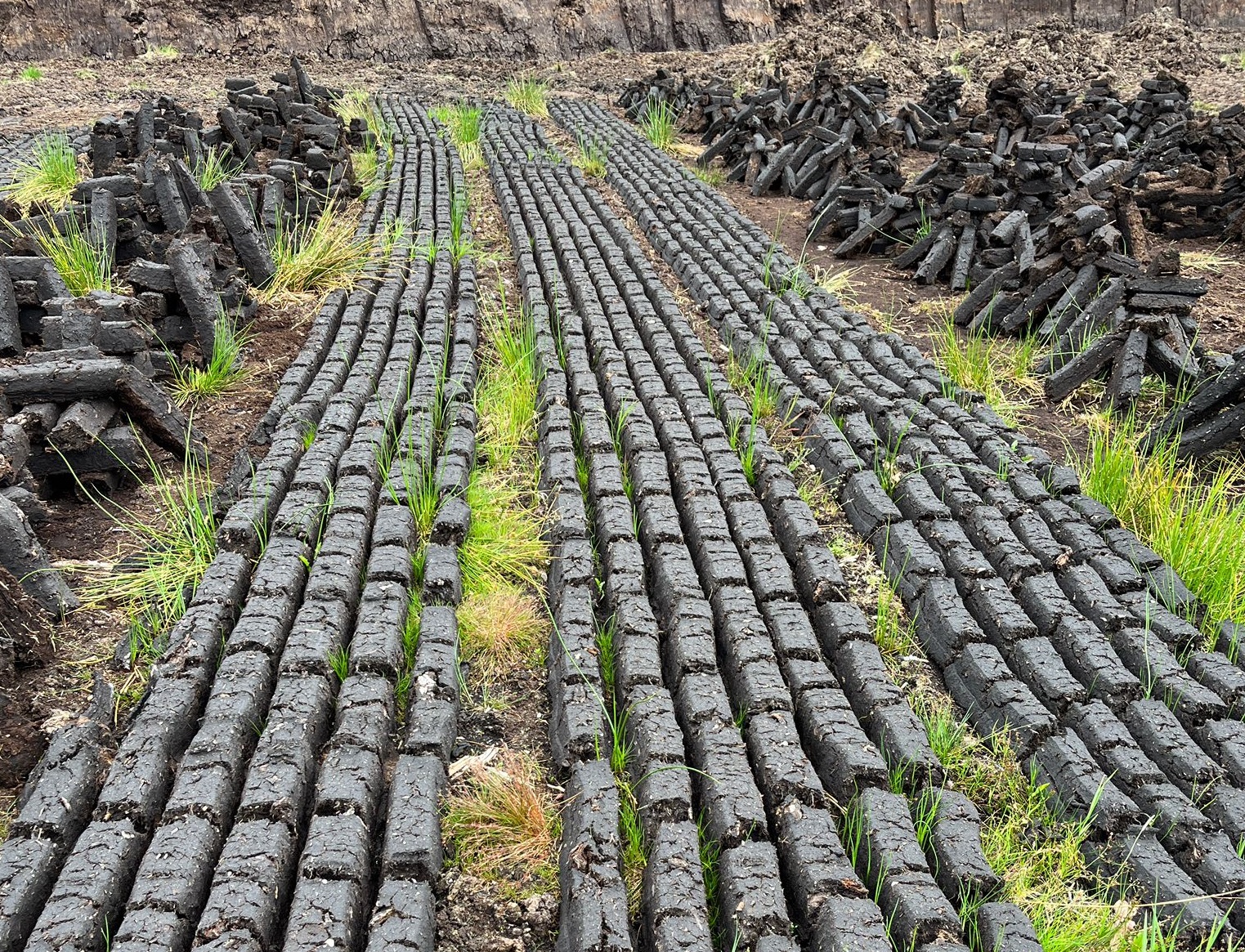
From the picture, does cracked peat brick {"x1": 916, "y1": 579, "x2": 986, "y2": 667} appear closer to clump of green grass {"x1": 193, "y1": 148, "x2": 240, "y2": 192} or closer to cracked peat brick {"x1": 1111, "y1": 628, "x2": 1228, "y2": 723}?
cracked peat brick {"x1": 1111, "y1": 628, "x2": 1228, "y2": 723}

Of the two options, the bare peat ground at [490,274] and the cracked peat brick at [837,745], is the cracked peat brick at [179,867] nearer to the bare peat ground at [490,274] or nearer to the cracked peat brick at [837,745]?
the bare peat ground at [490,274]

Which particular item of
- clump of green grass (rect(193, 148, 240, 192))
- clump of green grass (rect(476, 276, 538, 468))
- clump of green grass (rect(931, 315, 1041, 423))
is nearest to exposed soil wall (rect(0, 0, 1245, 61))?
clump of green grass (rect(193, 148, 240, 192))

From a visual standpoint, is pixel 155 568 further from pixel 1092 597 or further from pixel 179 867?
pixel 1092 597

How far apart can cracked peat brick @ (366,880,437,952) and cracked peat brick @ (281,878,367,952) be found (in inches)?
2.0

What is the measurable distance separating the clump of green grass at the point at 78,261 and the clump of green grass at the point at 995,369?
16.2 ft

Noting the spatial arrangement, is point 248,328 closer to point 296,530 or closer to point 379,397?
point 379,397

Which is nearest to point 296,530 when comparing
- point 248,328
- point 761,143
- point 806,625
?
point 806,625

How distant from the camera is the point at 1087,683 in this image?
10.6ft

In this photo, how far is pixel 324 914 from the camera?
2.30 metres

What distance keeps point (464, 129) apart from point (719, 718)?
9784 millimetres

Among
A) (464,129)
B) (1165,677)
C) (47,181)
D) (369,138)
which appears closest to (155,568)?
(1165,677)

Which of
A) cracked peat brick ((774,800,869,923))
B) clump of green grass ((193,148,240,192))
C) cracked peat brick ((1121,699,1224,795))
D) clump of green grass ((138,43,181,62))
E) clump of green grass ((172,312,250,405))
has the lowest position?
cracked peat brick ((1121,699,1224,795))

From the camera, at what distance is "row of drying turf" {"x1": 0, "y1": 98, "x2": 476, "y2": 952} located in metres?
2.32

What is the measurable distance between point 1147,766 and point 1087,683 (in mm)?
397
